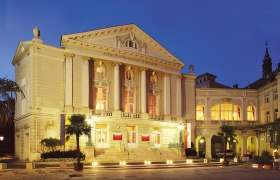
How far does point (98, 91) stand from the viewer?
167ft

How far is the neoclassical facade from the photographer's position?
1796 inches

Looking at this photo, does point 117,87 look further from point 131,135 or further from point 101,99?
point 131,135

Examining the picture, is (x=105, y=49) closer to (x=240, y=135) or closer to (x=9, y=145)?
(x=9, y=145)

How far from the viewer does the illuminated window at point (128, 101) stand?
53.4m

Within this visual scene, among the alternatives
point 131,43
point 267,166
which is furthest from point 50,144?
point 267,166

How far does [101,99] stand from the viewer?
168ft

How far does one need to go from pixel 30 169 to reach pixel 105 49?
21.6 metres

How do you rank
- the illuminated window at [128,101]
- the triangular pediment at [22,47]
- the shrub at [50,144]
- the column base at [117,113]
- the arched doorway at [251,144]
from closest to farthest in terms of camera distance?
the shrub at [50,144] < the triangular pediment at [22,47] < the column base at [117,113] < the illuminated window at [128,101] < the arched doorway at [251,144]

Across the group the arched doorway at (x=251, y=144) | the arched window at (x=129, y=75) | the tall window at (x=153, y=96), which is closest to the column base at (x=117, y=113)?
the arched window at (x=129, y=75)

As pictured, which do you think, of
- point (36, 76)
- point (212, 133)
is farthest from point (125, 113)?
point (212, 133)

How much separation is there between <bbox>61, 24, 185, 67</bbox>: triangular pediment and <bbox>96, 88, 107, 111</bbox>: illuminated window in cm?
570

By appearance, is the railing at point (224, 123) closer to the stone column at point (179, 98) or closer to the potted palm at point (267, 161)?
the stone column at point (179, 98)

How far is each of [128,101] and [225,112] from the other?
18003 mm

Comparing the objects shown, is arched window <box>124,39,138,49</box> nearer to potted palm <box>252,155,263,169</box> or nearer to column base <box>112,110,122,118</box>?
column base <box>112,110,122,118</box>
